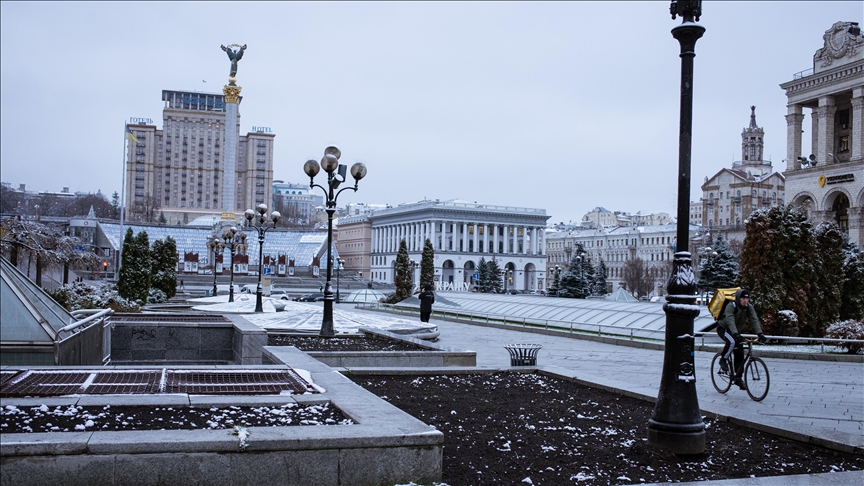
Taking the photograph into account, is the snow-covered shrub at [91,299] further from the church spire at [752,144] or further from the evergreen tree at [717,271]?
the church spire at [752,144]

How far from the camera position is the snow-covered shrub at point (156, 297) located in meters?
32.9

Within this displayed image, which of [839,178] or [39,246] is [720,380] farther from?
[839,178]

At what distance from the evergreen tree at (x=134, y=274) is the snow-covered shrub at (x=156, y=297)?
17.3 ft

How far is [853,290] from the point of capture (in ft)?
75.3

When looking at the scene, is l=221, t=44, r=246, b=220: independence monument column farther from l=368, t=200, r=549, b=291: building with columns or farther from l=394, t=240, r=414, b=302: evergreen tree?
l=368, t=200, r=549, b=291: building with columns

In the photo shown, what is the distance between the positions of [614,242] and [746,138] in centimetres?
2878

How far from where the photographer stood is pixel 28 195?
141250 mm

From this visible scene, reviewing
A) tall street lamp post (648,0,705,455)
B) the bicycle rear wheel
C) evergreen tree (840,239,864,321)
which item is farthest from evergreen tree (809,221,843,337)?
tall street lamp post (648,0,705,455)

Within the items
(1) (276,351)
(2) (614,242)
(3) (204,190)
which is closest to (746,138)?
(2) (614,242)

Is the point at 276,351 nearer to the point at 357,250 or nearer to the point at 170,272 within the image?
the point at 170,272

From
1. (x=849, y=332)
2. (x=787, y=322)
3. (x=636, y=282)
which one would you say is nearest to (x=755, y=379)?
(x=849, y=332)

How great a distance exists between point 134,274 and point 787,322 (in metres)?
22.3

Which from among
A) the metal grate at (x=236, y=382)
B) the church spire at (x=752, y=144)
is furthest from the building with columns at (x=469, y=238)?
the metal grate at (x=236, y=382)

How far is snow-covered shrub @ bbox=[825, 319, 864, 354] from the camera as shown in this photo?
17.9m
